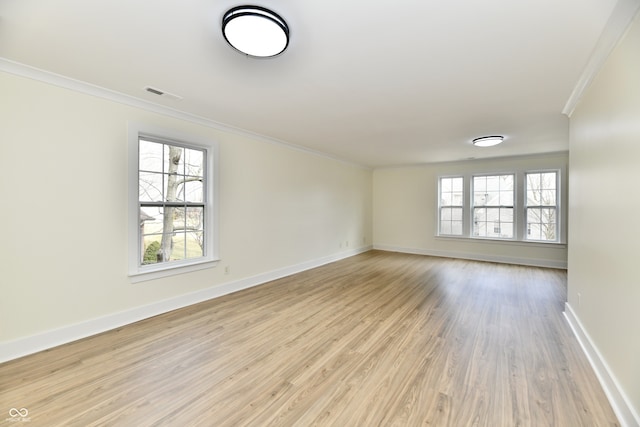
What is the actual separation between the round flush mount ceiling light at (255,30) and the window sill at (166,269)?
2696 millimetres

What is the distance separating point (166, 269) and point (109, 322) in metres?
0.75

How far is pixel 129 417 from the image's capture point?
1.68 metres

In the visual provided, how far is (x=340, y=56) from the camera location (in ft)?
7.09

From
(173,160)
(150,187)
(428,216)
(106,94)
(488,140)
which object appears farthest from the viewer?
(428,216)

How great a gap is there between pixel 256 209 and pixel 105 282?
2225 mm

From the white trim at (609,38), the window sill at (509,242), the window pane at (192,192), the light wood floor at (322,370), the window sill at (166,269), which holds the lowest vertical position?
the light wood floor at (322,370)

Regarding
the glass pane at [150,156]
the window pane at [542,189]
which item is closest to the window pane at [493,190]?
the window pane at [542,189]

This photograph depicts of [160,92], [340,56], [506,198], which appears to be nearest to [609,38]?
[340,56]

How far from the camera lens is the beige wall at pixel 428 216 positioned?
19.8 feet

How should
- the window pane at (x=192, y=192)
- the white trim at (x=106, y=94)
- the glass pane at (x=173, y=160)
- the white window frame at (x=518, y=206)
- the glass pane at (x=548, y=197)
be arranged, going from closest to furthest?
the white trim at (x=106, y=94), the glass pane at (x=173, y=160), the window pane at (x=192, y=192), the white window frame at (x=518, y=206), the glass pane at (x=548, y=197)

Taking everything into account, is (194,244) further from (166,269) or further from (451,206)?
(451,206)

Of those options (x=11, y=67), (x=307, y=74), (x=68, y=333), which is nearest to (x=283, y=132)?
(x=307, y=74)

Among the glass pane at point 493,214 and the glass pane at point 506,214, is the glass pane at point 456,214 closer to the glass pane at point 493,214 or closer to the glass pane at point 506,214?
the glass pane at point 493,214

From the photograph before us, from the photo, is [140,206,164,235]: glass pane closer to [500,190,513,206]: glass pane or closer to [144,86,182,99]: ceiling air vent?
[144,86,182,99]: ceiling air vent
